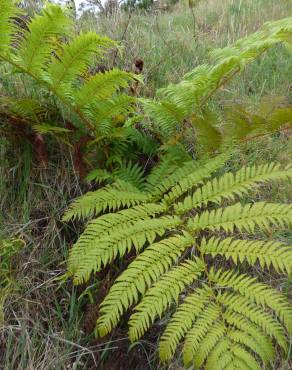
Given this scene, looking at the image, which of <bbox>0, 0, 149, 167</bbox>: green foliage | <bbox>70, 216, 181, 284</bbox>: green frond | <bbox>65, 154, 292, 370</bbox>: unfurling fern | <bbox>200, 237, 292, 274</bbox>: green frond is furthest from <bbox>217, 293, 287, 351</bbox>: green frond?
<bbox>0, 0, 149, 167</bbox>: green foliage

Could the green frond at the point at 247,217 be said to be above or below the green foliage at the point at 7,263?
above

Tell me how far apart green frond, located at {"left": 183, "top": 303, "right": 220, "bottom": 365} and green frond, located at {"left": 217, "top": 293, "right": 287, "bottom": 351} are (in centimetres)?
4

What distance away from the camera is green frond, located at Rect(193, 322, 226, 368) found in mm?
1283

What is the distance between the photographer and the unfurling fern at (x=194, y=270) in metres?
1.31

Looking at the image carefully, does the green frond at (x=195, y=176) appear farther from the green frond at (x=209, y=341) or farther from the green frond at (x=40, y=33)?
the green frond at (x=40, y=33)

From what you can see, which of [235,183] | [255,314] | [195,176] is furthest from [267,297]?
[195,176]

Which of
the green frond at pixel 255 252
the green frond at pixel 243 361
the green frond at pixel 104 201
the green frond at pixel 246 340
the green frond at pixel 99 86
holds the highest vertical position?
the green frond at pixel 99 86

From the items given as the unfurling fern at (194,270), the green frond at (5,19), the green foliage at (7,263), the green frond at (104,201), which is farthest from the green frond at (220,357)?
the green frond at (5,19)

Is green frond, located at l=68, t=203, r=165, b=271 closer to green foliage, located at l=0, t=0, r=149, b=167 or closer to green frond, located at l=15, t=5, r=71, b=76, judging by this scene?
green foliage, located at l=0, t=0, r=149, b=167

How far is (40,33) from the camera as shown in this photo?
65.3 inches

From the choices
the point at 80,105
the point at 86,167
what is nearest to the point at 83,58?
the point at 80,105

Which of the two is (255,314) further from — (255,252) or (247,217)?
(247,217)

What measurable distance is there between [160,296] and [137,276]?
0.34 feet

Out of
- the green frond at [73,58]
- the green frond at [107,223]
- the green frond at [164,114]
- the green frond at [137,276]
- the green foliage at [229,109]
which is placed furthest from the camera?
the green frond at [164,114]
